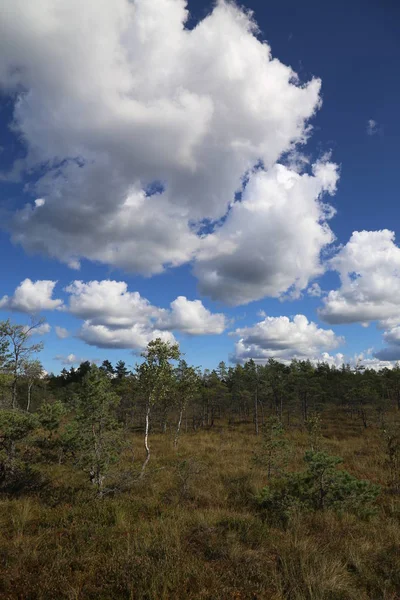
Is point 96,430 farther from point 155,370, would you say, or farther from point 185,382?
point 185,382

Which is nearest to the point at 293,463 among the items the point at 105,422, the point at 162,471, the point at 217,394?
the point at 162,471

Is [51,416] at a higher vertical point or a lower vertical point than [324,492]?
higher

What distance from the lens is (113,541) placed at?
6883 millimetres

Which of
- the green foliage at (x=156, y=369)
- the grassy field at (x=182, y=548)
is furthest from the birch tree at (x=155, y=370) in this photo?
the grassy field at (x=182, y=548)

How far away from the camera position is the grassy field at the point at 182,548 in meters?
5.20

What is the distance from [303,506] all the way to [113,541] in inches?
226

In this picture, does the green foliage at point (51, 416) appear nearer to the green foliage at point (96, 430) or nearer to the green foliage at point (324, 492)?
the green foliage at point (96, 430)

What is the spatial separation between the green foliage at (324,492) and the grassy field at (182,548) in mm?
497

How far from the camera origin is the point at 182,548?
6656 mm

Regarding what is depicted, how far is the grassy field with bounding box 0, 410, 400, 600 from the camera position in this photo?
17.0 ft

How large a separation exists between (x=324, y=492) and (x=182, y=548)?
552 cm

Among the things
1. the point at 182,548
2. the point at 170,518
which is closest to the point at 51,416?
the point at 170,518

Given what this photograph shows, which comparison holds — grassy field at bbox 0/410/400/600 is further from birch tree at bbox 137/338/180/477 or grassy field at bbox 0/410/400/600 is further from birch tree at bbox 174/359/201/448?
birch tree at bbox 174/359/201/448

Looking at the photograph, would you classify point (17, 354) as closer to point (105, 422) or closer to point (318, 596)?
point (105, 422)
